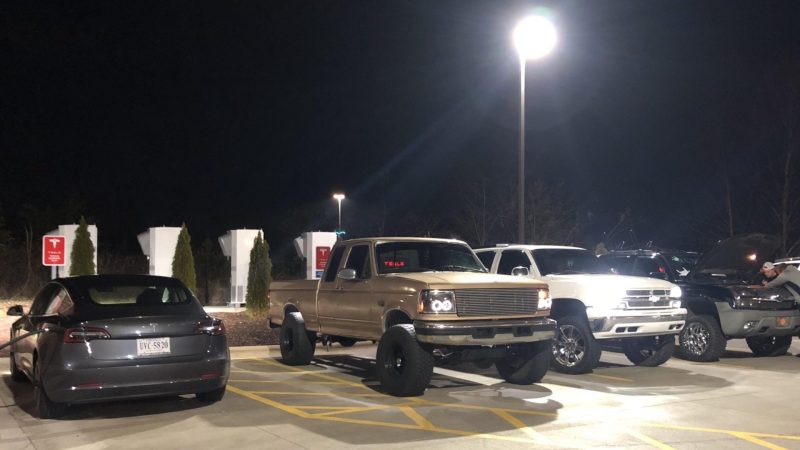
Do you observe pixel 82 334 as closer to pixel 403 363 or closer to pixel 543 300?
pixel 403 363

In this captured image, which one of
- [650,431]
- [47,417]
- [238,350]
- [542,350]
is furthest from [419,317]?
[238,350]

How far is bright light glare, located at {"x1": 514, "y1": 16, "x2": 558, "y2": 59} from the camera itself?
15.6 m

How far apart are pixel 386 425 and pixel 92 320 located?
3.15 metres

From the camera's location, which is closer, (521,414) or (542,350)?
(521,414)

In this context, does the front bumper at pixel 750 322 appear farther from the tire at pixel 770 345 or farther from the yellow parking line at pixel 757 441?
the yellow parking line at pixel 757 441

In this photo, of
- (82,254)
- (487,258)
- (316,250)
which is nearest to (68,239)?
(82,254)

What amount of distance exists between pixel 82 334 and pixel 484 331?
4385 mm

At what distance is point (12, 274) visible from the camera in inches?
944

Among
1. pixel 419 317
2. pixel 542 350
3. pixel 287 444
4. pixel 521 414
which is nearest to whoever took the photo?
pixel 287 444

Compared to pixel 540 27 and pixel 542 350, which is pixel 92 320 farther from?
pixel 540 27

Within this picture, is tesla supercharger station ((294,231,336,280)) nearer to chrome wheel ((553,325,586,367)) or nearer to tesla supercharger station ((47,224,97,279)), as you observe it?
tesla supercharger station ((47,224,97,279))

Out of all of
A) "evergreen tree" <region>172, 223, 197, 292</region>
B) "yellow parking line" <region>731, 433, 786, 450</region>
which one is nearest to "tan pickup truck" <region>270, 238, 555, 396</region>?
"yellow parking line" <region>731, 433, 786, 450</region>

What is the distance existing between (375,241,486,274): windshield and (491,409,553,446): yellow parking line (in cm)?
250

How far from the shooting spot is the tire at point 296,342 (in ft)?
37.4
